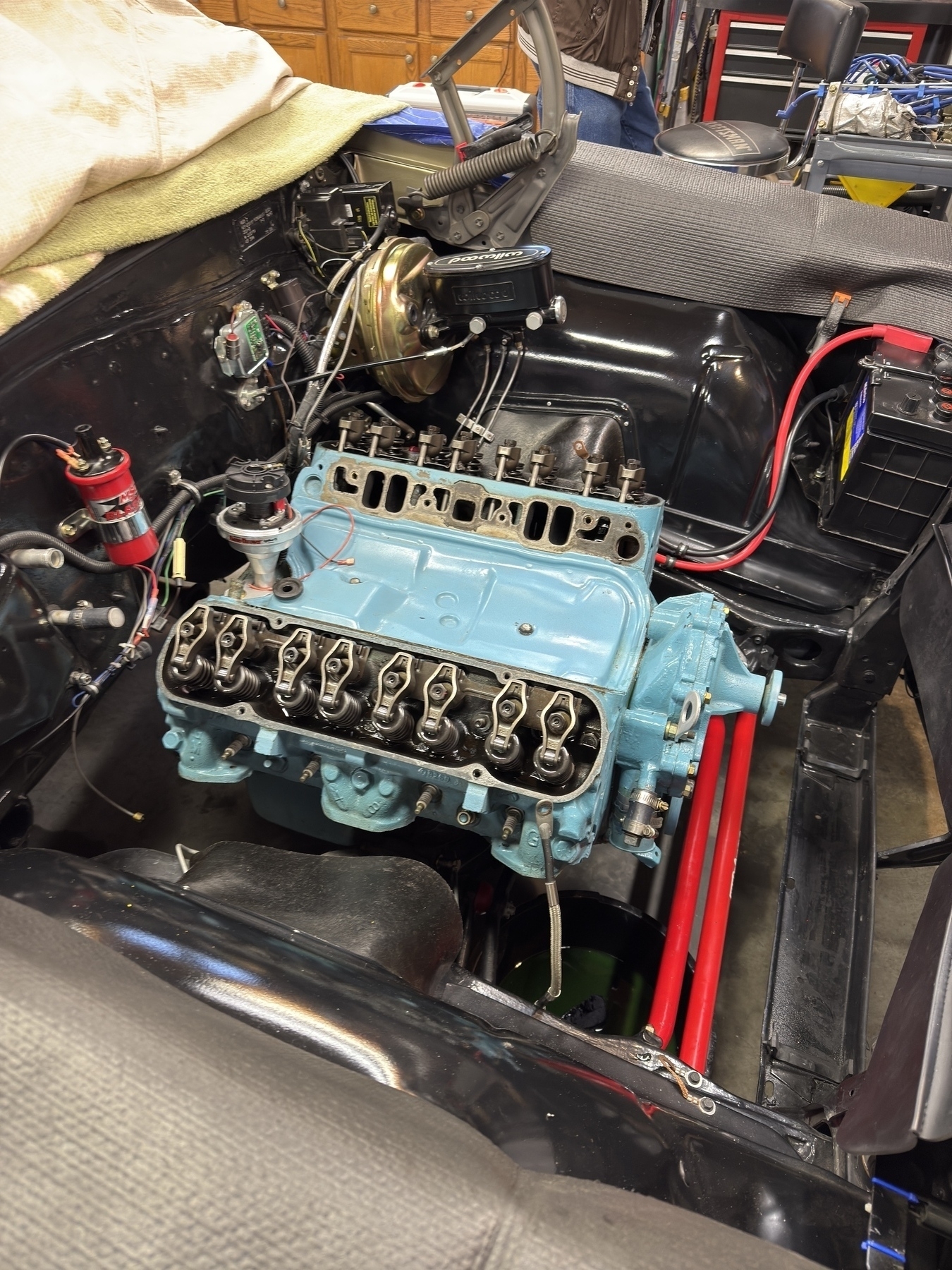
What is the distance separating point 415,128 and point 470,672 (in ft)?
5.47

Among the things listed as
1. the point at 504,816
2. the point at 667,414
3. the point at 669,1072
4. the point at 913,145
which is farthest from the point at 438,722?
the point at 913,145

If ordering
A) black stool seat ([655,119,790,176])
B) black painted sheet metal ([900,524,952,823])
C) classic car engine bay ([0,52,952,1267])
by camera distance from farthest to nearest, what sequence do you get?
black stool seat ([655,119,790,176])
black painted sheet metal ([900,524,952,823])
classic car engine bay ([0,52,952,1267])

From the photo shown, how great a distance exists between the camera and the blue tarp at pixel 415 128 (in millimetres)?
2166

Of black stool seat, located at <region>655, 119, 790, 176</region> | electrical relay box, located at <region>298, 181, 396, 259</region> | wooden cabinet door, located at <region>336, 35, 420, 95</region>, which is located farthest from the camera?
wooden cabinet door, located at <region>336, 35, 420, 95</region>

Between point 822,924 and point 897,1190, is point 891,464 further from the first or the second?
point 897,1190

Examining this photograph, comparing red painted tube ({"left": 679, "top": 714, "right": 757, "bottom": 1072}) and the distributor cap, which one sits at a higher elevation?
the distributor cap

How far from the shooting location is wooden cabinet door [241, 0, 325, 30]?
5.67 m

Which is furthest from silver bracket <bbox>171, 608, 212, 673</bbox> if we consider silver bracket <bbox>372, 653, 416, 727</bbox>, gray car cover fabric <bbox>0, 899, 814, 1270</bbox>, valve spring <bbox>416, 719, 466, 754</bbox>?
gray car cover fabric <bbox>0, 899, 814, 1270</bbox>

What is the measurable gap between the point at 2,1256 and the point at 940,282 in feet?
7.76

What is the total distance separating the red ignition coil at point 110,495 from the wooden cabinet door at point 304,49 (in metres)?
5.93

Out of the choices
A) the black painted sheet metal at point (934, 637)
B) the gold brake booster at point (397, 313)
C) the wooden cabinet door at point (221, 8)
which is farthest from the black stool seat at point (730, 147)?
the wooden cabinet door at point (221, 8)

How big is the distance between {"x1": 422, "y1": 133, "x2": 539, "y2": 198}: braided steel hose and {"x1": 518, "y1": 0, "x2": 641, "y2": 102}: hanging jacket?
173 centimetres

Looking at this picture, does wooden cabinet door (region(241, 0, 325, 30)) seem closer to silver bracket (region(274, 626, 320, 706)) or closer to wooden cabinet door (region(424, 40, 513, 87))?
wooden cabinet door (region(424, 40, 513, 87))

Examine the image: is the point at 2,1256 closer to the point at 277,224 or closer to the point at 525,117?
the point at 277,224
